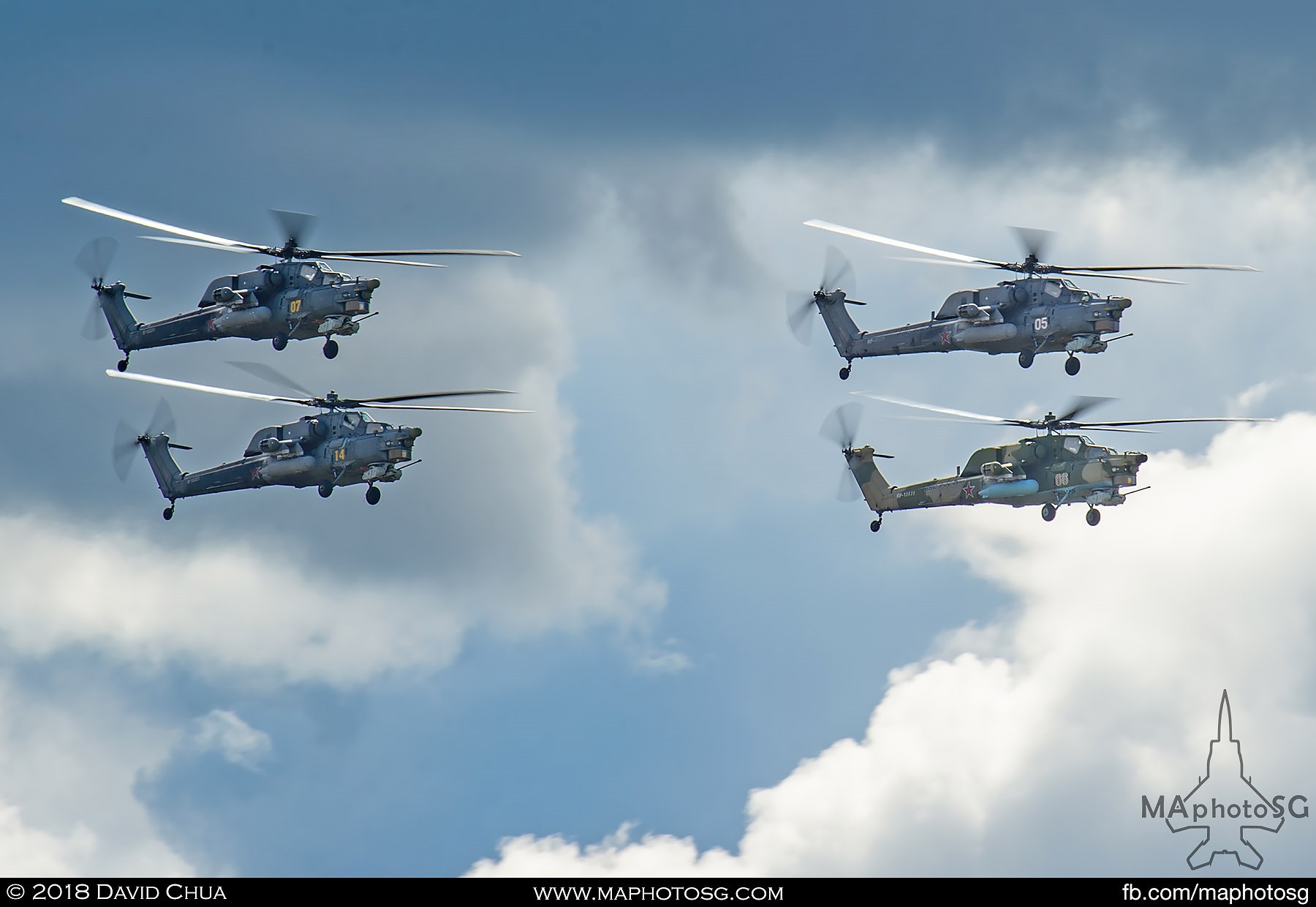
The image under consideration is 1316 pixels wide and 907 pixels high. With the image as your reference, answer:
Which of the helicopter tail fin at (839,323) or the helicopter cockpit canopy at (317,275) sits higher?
the helicopter tail fin at (839,323)

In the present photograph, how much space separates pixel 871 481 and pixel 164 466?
46306mm

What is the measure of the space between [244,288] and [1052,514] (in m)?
50.4

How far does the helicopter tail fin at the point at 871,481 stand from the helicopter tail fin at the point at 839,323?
883 cm

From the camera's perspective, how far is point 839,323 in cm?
13888

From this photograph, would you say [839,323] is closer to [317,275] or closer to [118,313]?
[317,275]

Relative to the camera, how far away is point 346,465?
11800cm

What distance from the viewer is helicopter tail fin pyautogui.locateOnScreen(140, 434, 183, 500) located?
128 metres

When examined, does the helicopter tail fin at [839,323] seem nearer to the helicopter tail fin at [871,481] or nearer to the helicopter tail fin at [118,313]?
the helicopter tail fin at [871,481]

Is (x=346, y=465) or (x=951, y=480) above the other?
(x=951, y=480)

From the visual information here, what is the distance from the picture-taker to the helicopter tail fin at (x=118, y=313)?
419ft
